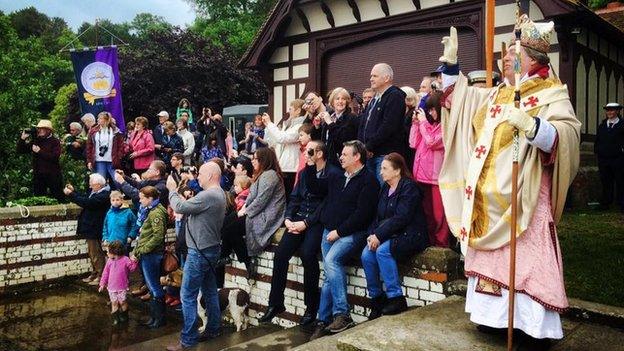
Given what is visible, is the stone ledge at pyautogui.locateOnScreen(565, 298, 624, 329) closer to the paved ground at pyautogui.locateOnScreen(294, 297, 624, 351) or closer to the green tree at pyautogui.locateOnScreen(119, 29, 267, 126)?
the paved ground at pyautogui.locateOnScreen(294, 297, 624, 351)

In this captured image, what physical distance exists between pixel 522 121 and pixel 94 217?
7685mm

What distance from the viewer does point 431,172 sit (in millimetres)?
5648

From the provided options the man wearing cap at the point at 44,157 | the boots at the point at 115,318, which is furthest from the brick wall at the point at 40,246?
the boots at the point at 115,318

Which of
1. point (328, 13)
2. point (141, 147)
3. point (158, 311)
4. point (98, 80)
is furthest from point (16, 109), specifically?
point (328, 13)

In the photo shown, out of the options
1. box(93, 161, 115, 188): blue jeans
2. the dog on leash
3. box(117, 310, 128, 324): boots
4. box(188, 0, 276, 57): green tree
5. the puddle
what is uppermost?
box(188, 0, 276, 57): green tree

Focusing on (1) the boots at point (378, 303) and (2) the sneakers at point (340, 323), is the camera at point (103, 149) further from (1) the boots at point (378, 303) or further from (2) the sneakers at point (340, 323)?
(1) the boots at point (378, 303)

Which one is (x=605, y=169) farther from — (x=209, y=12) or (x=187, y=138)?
(x=209, y=12)

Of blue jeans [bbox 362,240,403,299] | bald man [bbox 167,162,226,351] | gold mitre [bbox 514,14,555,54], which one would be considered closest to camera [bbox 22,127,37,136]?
bald man [bbox 167,162,226,351]

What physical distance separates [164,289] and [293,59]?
740cm

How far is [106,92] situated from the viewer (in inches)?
477

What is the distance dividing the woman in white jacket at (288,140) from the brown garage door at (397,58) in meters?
4.19

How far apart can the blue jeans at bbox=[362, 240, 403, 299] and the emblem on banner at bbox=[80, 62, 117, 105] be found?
8691 mm

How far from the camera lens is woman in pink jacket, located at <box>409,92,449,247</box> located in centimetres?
559

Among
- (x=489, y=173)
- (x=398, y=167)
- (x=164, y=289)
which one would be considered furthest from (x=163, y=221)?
(x=489, y=173)
